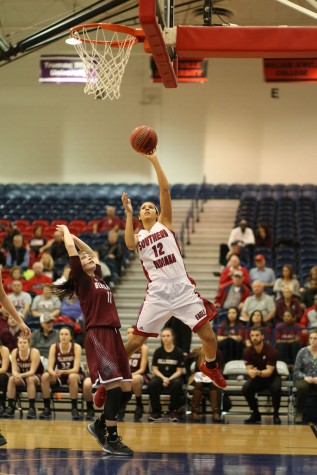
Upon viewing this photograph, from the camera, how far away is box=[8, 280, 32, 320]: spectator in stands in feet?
47.1

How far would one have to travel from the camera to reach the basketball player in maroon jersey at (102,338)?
7934 mm

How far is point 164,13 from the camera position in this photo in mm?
8312

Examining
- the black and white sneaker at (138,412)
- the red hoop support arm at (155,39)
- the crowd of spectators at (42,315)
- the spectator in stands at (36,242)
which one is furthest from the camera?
the spectator in stands at (36,242)

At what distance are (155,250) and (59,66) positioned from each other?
50.2 feet

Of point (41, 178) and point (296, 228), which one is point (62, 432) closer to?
point (296, 228)

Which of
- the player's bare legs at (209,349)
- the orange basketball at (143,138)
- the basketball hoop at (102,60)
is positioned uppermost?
the basketball hoop at (102,60)

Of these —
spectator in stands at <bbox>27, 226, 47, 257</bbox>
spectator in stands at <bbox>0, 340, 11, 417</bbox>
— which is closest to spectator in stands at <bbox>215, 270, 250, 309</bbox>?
spectator in stands at <bbox>0, 340, 11, 417</bbox>

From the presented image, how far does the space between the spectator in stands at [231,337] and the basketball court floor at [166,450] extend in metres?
1.65

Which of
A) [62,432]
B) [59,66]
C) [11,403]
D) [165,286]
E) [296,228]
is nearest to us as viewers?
[165,286]

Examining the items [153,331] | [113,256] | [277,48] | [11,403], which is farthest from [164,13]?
[113,256]

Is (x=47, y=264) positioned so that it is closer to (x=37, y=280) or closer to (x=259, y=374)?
(x=37, y=280)

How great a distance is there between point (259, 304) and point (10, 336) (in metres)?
4.10

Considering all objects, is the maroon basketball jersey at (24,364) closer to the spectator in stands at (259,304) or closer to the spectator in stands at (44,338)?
the spectator in stands at (44,338)

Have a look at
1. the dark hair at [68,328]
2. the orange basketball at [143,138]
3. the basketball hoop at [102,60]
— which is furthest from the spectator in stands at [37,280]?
the orange basketball at [143,138]
